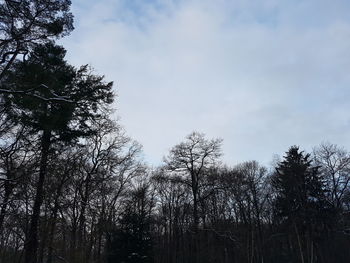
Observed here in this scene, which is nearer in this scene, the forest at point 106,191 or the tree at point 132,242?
the forest at point 106,191

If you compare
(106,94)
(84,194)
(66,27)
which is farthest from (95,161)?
(66,27)

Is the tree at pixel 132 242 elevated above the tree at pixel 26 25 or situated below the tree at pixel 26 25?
below

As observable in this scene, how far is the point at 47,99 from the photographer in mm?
7090

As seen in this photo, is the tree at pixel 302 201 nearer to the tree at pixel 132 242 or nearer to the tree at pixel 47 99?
the tree at pixel 132 242

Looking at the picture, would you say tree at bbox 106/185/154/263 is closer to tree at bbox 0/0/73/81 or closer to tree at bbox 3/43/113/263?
tree at bbox 3/43/113/263

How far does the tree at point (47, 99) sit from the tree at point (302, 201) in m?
24.6

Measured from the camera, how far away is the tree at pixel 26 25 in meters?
8.72

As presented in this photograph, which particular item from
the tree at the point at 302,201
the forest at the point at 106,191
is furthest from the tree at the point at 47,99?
the tree at the point at 302,201

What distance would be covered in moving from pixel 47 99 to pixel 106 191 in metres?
20.9

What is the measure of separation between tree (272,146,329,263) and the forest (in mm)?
107

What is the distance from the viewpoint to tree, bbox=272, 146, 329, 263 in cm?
3525

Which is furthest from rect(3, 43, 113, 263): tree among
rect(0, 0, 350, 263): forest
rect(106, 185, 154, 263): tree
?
rect(106, 185, 154, 263): tree

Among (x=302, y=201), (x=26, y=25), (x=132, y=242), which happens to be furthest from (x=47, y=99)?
(x=302, y=201)

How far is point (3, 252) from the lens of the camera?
2330 centimetres
